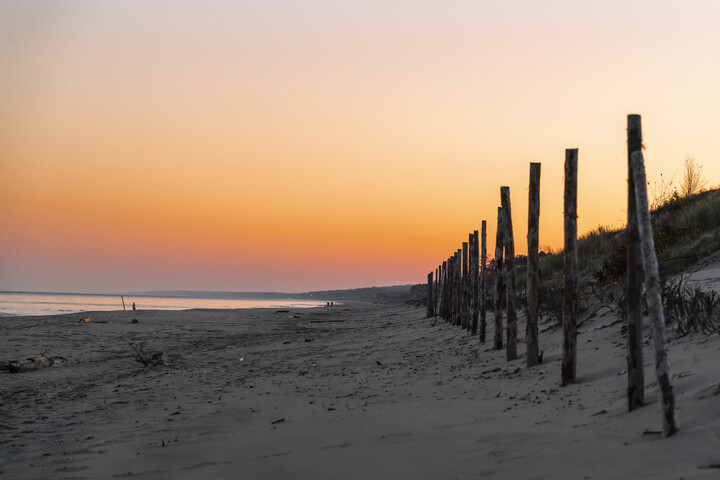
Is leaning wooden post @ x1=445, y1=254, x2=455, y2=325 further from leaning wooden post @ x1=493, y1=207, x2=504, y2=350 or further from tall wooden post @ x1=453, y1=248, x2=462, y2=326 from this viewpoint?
leaning wooden post @ x1=493, y1=207, x2=504, y2=350

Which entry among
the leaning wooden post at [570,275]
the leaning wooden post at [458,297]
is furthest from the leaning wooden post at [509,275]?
the leaning wooden post at [458,297]

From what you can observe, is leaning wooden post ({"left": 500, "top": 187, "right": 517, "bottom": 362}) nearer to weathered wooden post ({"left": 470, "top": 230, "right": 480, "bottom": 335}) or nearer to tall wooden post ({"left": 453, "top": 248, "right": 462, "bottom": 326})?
weathered wooden post ({"left": 470, "top": 230, "right": 480, "bottom": 335})

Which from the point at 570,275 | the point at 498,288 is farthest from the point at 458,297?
the point at 570,275

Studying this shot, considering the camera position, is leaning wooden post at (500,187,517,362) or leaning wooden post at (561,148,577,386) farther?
leaning wooden post at (500,187,517,362)

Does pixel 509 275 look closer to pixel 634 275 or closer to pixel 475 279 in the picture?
pixel 634 275

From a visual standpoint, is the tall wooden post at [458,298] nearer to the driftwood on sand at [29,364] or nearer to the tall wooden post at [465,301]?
the tall wooden post at [465,301]

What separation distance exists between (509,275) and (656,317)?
623 centimetres

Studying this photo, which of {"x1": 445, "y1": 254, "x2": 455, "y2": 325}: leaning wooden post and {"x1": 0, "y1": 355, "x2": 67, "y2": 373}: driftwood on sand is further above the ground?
{"x1": 445, "y1": 254, "x2": 455, "y2": 325}: leaning wooden post

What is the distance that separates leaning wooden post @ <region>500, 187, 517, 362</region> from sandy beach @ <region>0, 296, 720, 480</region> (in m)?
0.36

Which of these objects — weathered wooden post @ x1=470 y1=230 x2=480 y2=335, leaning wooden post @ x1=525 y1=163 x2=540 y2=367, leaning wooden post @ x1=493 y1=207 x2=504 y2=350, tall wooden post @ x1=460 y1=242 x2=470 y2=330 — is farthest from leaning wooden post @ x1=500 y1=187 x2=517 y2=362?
tall wooden post @ x1=460 y1=242 x2=470 y2=330

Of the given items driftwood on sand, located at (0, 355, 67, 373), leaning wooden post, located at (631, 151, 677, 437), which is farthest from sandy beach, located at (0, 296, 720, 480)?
driftwood on sand, located at (0, 355, 67, 373)

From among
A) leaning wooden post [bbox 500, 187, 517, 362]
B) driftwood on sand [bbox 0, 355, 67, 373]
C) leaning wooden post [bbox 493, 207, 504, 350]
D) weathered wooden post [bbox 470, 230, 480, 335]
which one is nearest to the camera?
leaning wooden post [bbox 500, 187, 517, 362]

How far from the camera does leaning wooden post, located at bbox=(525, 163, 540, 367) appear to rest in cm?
810

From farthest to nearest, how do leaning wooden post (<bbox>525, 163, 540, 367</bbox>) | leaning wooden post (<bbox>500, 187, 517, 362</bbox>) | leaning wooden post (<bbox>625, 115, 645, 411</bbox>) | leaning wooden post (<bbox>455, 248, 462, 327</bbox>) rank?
leaning wooden post (<bbox>455, 248, 462, 327</bbox>) → leaning wooden post (<bbox>500, 187, 517, 362</bbox>) → leaning wooden post (<bbox>525, 163, 540, 367</bbox>) → leaning wooden post (<bbox>625, 115, 645, 411</bbox>)
